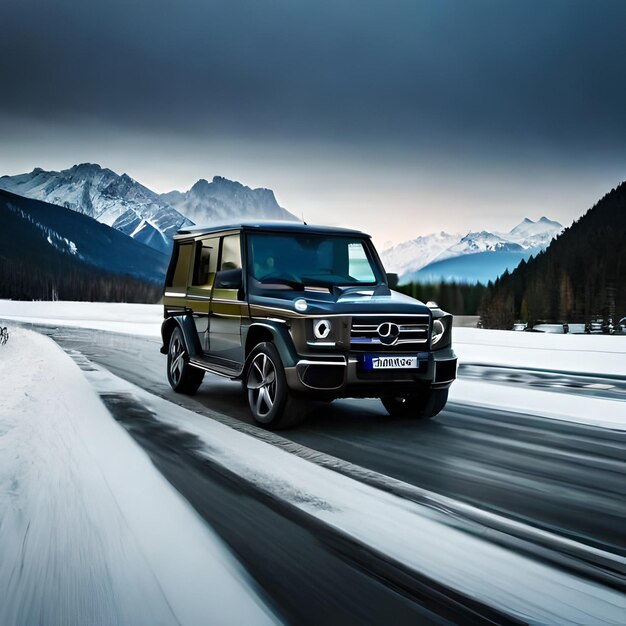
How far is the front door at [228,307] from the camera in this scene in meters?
7.83

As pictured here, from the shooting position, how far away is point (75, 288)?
18562cm

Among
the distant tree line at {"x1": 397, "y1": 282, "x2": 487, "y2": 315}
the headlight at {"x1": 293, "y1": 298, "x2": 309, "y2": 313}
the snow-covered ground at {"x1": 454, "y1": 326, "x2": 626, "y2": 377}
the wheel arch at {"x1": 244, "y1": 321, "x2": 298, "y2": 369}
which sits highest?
the distant tree line at {"x1": 397, "y1": 282, "x2": 487, "y2": 315}

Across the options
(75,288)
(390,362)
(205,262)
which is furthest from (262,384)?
(75,288)

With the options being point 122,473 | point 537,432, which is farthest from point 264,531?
point 537,432

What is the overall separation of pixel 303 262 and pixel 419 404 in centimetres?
206

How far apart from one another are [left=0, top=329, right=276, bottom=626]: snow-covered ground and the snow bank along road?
0.60ft

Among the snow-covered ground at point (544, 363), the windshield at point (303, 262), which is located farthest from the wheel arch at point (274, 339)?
the snow-covered ground at point (544, 363)

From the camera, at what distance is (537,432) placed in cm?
721

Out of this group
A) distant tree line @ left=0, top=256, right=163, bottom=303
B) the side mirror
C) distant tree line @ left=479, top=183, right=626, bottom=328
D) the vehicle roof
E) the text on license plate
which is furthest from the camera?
distant tree line @ left=0, top=256, right=163, bottom=303

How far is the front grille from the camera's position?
6801mm

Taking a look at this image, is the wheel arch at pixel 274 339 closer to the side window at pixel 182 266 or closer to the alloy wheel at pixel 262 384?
the alloy wheel at pixel 262 384

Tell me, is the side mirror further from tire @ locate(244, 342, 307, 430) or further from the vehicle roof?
tire @ locate(244, 342, 307, 430)

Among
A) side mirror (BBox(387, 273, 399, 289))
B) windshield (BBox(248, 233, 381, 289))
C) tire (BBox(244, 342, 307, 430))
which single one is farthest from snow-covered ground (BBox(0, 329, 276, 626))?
side mirror (BBox(387, 273, 399, 289))

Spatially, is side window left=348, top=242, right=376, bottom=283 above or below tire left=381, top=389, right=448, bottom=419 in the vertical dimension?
above
